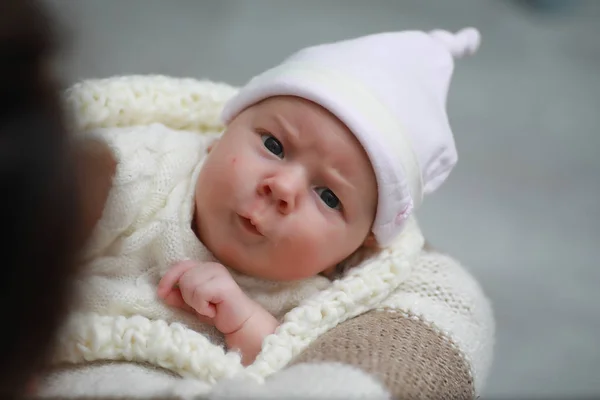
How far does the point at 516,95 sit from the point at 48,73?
1.38 m

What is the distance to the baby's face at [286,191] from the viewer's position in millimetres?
770

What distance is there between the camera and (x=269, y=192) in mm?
765

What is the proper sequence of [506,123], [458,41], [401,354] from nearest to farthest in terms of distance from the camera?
[401,354]
[458,41]
[506,123]

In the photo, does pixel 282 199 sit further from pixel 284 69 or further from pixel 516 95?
pixel 516 95

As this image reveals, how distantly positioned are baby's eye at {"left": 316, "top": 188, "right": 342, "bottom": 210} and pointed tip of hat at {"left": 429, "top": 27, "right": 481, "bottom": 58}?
0.97 ft

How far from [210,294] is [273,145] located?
0.59 feet

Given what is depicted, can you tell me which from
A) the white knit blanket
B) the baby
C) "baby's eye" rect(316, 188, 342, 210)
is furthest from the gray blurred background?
"baby's eye" rect(316, 188, 342, 210)

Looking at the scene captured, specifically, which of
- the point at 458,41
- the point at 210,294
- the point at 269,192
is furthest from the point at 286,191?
the point at 458,41

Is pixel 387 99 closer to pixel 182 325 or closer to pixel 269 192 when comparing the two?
pixel 269 192

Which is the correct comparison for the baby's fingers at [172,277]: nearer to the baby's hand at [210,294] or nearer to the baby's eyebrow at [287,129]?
the baby's hand at [210,294]

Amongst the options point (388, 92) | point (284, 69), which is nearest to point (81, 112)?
point (284, 69)

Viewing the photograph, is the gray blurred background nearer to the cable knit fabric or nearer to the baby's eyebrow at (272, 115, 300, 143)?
the cable knit fabric

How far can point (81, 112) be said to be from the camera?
0.82 meters

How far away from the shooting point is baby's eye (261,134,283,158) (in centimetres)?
79
